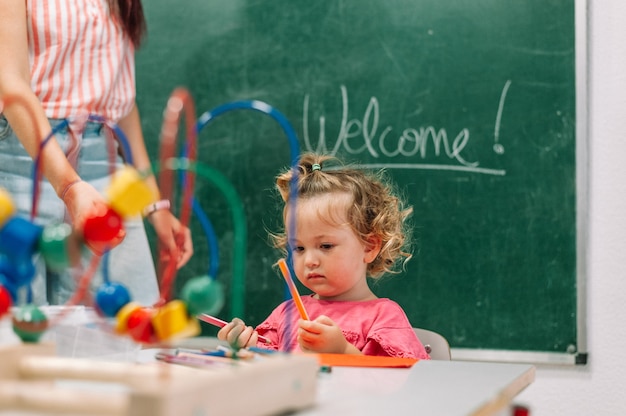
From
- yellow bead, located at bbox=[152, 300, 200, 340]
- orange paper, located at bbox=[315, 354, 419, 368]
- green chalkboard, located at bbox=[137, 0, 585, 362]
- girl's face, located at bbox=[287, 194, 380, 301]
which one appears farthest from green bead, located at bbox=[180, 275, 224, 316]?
green chalkboard, located at bbox=[137, 0, 585, 362]

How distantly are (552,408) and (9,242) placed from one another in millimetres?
1702

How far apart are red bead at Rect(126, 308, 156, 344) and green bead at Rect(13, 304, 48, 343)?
8cm

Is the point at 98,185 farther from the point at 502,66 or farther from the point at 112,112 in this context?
the point at 502,66

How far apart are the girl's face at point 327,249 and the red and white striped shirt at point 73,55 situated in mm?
536

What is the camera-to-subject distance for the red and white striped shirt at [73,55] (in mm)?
1610

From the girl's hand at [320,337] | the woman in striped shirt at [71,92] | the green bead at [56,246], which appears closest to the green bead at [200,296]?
the green bead at [56,246]

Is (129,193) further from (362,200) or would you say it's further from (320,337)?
(362,200)

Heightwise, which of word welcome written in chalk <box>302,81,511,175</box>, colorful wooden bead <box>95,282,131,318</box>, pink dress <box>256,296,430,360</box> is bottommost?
pink dress <box>256,296,430,360</box>

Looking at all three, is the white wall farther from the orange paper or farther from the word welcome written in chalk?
the orange paper

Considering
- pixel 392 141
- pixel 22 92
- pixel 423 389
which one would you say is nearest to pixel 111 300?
pixel 423 389

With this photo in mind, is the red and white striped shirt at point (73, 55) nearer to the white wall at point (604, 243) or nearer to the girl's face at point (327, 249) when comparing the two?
the girl's face at point (327, 249)

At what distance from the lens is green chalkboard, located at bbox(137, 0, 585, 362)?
6.62 feet

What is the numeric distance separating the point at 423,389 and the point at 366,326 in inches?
27.8

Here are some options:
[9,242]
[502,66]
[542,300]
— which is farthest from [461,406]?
[502,66]
